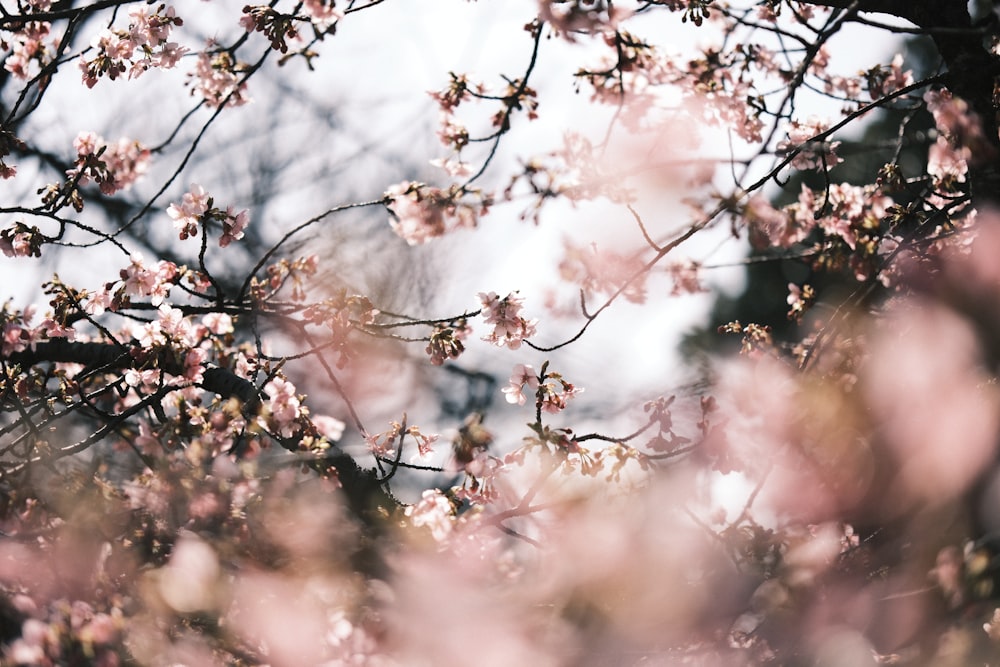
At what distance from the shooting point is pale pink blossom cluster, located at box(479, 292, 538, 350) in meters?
2.83

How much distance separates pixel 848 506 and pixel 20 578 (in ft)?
18.8

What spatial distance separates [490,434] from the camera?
2.61 m

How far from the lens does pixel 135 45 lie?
2.73m

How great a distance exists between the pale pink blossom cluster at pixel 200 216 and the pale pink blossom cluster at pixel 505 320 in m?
1.14

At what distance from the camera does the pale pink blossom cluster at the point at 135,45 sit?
8.95ft

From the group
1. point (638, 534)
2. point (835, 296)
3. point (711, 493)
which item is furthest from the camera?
point (835, 296)

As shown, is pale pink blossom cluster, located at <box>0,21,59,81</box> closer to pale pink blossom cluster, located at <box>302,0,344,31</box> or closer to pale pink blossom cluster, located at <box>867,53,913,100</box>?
pale pink blossom cluster, located at <box>302,0,344,31</box>

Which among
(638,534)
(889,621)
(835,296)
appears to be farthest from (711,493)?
(835,296)

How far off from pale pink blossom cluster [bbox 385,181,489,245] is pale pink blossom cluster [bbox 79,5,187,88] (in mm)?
1137

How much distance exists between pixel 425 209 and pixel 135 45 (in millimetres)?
1432

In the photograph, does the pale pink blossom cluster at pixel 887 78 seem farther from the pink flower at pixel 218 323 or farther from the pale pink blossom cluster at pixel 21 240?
the pale pink blossom cluster at pixel 21 240

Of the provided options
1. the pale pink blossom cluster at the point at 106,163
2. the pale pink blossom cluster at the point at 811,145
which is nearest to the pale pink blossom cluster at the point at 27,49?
the pale pink blossom cluster at the point at 106,163

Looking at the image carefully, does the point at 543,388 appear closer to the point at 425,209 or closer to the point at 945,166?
the point at 425,209

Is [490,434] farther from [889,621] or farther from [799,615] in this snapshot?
[889,621]
